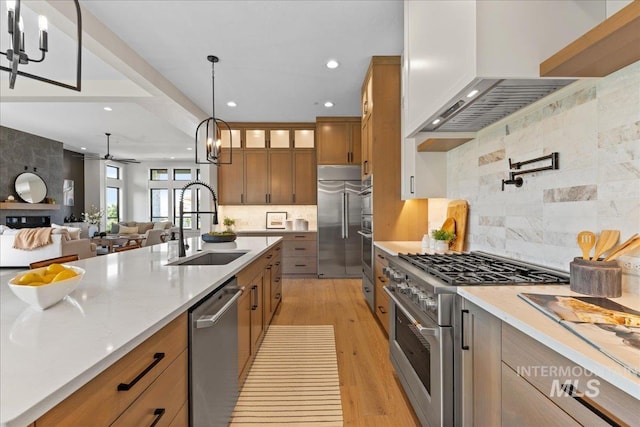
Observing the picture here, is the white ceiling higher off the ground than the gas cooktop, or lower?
higher

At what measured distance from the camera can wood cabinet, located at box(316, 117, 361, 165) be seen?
5641 millimetres

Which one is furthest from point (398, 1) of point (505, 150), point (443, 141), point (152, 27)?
point (152, 27)

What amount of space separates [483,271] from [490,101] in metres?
0.90

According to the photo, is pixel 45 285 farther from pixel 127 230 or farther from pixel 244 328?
pixel 127 230

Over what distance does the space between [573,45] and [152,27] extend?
11.2ft

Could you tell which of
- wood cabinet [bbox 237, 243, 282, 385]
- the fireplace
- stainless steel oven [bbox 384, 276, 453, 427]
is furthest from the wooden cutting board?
the fireplace

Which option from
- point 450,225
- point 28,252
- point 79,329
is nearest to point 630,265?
point 450,225

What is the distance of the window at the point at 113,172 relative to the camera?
35.0 feet

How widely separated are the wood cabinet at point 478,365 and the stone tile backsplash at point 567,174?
57 centimetres

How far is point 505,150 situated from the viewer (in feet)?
6.49

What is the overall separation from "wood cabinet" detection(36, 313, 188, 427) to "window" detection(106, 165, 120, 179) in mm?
11847

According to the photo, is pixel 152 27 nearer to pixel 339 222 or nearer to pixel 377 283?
pixel 377 283

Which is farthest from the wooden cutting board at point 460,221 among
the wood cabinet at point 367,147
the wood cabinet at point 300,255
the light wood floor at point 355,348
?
the wood cabinet at point 300,255

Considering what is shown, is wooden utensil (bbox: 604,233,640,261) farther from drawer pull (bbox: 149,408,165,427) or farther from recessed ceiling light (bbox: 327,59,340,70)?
recessed ceiling light (bbox: 327,59,340,70)
